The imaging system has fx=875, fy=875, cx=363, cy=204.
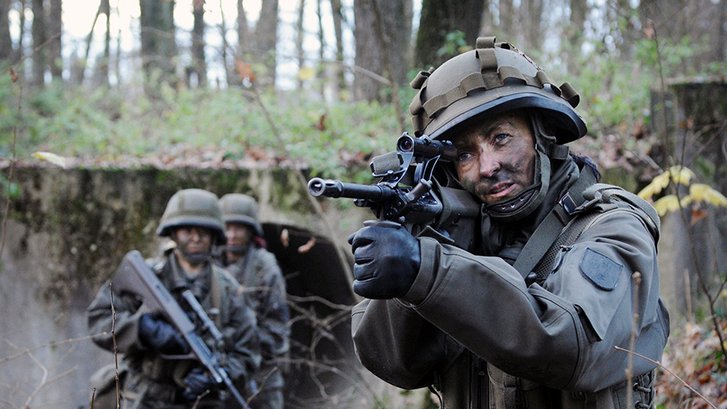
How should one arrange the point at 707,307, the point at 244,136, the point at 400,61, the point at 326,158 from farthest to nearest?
the point at 400,61 < the point at 244,136 < the point at 326,158 < the point at 707,307

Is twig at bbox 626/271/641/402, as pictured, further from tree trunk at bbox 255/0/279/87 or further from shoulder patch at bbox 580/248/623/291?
tree trunk at bbox 255/0/279/87

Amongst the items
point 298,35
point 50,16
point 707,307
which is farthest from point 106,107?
point 707,307

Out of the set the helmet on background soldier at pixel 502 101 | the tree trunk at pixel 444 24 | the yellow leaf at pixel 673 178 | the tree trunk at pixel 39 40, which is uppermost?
the tree trunk at pixel 39 40

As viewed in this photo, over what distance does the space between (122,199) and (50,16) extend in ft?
39.6

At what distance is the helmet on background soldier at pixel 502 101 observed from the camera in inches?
114

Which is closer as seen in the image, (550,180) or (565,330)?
(565,330)

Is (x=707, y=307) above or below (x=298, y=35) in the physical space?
below

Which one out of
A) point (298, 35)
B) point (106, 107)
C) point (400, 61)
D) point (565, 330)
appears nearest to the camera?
point (565, 330)

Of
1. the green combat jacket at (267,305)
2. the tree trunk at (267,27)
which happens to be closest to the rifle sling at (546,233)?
the green combat jacket at (267,305)

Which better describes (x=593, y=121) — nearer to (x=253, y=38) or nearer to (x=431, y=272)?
(x=431, y=272)

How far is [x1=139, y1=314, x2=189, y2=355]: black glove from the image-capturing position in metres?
6.38

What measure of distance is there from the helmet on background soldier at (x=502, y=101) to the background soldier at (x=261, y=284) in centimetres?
537

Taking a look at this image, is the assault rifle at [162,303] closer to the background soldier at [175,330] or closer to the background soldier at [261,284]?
the background soldier at [175,330]

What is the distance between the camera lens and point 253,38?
20.3 m
